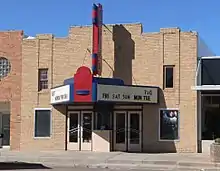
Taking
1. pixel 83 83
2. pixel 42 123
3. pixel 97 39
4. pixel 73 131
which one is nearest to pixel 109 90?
pixel 83 83

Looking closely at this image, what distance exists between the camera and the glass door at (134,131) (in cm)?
2984

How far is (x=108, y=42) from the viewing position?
3045cm

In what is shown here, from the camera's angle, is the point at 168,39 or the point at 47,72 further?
the point at 47,72

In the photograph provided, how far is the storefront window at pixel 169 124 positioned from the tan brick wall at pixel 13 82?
9.45 metres

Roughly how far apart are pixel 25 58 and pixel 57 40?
2.46 m

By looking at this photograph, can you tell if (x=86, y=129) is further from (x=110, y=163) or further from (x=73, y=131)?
(x=110, y=163)

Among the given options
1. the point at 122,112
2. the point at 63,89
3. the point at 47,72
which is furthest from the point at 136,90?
the point at 47,72

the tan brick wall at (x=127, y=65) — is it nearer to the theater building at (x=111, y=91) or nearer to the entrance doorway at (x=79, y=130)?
the theater building at (x=111, y=91)

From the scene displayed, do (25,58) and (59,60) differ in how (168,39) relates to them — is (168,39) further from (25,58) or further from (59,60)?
(25,58)

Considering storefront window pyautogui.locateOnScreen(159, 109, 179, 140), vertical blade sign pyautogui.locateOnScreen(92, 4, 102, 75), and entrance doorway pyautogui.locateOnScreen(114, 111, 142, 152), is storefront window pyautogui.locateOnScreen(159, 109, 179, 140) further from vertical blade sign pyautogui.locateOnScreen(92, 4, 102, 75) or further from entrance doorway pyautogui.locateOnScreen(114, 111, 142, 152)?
vertical blade sign pyautogui.locateOnScreen(92, 4, 102, 75)

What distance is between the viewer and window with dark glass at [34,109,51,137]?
3150 cm

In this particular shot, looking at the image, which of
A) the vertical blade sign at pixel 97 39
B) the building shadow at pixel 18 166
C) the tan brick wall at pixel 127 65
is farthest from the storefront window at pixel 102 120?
the building shadow at pixel 18 166

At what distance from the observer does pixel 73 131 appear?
30938 mm

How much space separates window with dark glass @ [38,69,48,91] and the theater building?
0.21ft
